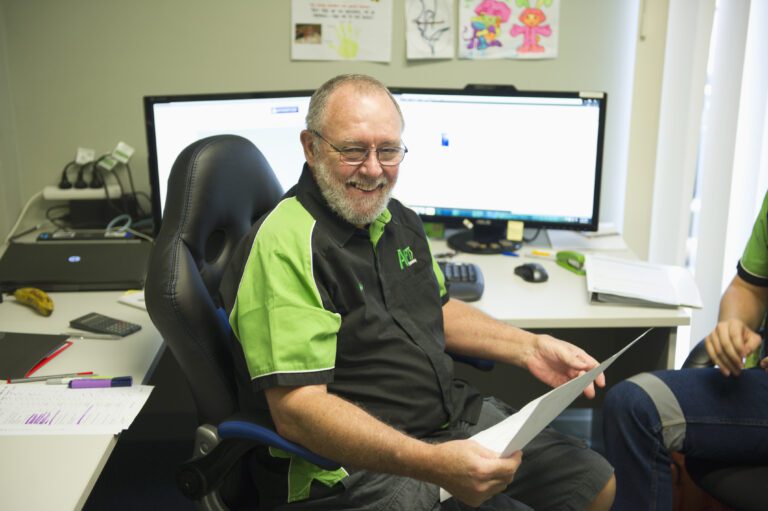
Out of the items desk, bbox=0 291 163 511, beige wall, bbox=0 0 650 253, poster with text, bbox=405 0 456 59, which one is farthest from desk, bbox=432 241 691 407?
desk, bbox=0 291 163 511

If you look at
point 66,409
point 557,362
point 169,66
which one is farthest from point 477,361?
point 169,66

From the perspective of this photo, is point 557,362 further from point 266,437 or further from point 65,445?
point 65,445

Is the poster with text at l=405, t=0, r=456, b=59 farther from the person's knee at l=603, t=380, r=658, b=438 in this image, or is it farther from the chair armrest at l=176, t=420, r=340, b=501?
the chair armrest at l=176, t=420, r=340, b=501

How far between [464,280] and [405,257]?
0.39 meters

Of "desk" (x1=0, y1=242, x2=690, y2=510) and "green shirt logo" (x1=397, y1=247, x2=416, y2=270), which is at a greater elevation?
"green shirt logo" (x1=397, y1=247, x2=416, y2=270)

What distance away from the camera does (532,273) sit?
2.04m

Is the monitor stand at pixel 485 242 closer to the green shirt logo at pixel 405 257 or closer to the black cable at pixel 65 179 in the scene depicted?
the green shirt logo at pixel 405 257

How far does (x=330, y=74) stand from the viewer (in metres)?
2.44

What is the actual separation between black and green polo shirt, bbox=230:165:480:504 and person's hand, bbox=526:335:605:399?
15 cm

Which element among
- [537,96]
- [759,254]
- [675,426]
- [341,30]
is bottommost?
[675,426]

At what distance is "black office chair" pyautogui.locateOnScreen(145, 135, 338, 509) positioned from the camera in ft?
4.34

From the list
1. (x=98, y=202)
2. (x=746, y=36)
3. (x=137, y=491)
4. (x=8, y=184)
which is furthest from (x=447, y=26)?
(x=137, y=491)

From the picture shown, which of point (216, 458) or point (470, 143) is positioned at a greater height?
point (470, 143)

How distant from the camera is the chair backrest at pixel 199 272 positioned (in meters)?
1.33
